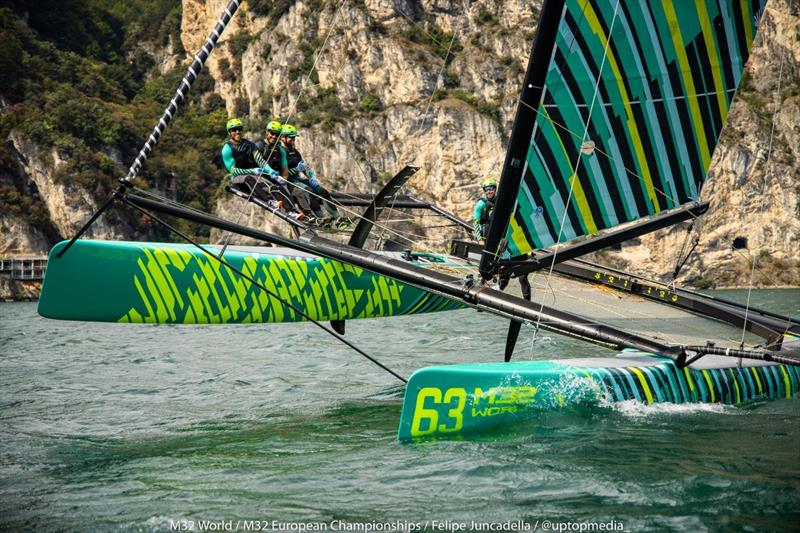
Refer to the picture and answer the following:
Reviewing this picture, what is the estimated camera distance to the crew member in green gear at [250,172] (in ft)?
27.2

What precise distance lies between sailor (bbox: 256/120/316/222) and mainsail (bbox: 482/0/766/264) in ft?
8.17

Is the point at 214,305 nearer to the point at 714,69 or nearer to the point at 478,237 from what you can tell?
the point at 478,237

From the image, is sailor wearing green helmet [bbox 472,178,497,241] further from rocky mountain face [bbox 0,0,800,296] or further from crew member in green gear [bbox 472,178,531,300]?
rocky mountain face [bbox 0,0,800,296]

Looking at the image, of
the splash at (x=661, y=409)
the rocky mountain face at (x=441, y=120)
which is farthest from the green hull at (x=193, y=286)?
the rocky mountain face at (x=441, y=120)

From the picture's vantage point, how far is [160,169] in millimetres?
51969

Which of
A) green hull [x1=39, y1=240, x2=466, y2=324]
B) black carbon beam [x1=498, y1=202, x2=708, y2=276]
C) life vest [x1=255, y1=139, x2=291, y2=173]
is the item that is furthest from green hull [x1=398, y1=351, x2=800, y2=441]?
life vest [x1=255, y1=139, x2=291, y2=173]

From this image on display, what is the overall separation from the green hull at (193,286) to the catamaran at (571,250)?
1 cm

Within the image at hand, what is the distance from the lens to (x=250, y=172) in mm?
8445

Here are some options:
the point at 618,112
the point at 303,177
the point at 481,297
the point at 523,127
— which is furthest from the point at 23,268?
the point at 618,112

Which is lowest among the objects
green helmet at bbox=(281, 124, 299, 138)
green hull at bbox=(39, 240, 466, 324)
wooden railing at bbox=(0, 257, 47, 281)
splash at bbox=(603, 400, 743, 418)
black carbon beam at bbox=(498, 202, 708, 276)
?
wooden railing at bbox=(0, 257, 47, 281)

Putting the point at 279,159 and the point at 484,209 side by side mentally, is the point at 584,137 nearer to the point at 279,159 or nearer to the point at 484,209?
the point at 484,209

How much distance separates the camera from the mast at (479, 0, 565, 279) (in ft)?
20.4

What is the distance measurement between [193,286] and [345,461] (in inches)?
143

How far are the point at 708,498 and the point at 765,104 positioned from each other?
52.2 m
